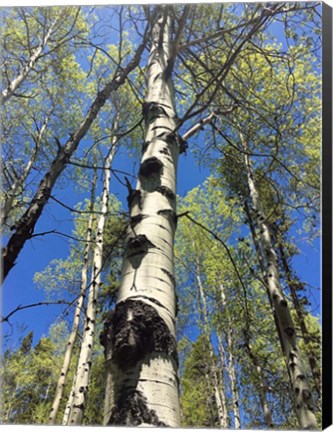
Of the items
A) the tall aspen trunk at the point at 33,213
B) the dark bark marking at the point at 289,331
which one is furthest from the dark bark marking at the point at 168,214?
the dark bark marking at the point at 289,331

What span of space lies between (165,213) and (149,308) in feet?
0.65

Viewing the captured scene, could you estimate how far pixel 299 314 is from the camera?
2660mm

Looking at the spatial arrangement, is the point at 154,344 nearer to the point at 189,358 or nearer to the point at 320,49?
the point at 320,49

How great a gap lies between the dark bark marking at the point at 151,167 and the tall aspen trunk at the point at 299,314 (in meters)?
1.53

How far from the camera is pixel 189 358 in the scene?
4656 mm

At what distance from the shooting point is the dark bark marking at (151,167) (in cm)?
72

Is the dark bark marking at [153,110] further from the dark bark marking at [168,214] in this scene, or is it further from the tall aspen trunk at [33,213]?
the dark bark marking at [168,214]

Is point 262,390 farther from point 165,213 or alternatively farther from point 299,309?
point 165,213

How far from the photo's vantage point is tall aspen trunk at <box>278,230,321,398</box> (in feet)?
7.46

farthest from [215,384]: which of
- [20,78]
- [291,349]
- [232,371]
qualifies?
[20,78]

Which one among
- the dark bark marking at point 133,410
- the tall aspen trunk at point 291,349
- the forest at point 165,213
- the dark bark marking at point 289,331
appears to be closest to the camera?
the dark bark marking at point 133,410

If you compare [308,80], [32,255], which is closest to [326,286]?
[308,80]

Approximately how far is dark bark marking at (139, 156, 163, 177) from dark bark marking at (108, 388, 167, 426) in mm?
404

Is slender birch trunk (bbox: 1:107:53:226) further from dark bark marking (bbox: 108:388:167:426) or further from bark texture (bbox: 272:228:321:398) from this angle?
bark texture (bbox: 272:228:321:398)
